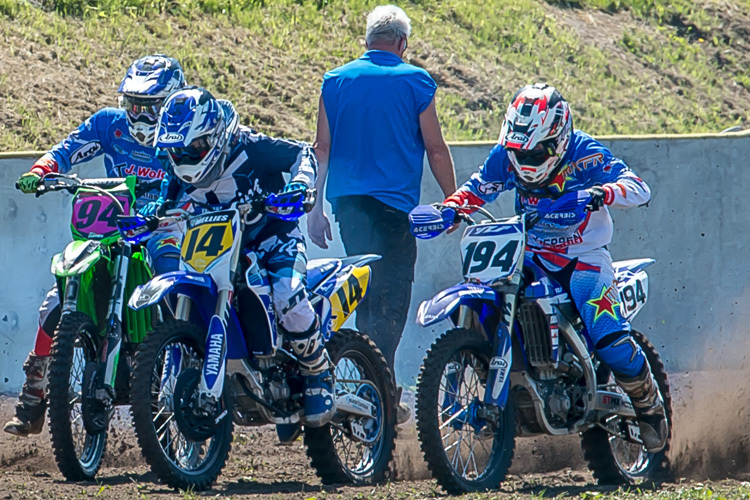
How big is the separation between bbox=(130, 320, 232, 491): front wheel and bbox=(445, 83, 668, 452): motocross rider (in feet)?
5.54

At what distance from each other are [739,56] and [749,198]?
8.81 meters

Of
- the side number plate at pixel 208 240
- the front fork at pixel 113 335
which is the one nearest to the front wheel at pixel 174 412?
the side number plate at pixel 208 240

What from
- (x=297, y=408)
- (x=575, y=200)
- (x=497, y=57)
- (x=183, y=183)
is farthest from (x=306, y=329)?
(x=497, y=57)

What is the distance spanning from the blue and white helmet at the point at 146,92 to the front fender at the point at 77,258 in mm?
772

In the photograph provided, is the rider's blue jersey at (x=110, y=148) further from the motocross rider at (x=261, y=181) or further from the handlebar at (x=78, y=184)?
the motocross rider at (x=261, y=181)

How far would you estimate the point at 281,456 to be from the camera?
27.9ft

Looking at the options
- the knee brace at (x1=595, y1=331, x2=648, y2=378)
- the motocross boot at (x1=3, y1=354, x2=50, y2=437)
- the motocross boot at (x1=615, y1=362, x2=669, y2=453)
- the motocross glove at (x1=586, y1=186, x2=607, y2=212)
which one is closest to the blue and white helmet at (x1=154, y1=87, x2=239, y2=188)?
the motocross boot at (x1=3, y1=354, x2=50, y2=437)

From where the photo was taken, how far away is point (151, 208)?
6996 mm

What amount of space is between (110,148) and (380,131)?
1606 millimetres

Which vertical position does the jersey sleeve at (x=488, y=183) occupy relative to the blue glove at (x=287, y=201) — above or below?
above

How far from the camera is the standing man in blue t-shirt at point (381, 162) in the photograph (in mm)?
8266

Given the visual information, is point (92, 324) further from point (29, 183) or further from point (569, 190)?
point (569, 190)

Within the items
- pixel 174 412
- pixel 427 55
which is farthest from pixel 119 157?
pixel 427 55

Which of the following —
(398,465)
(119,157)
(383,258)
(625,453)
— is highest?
(119,157)
